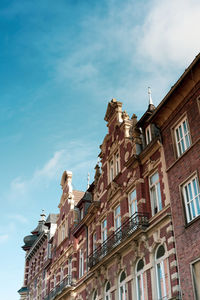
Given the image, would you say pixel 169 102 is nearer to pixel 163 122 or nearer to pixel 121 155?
pixel 163 122

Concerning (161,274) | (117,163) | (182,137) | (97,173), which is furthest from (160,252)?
(97,173)

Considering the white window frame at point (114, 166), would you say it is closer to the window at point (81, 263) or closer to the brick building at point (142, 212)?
the brick building at point (142, 212)

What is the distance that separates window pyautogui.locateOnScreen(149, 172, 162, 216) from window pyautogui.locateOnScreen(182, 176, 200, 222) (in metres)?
2.88

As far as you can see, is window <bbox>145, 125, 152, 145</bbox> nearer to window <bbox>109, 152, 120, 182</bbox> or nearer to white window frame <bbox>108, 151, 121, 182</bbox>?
white window frame <bbox>108, 151, 121, 182</bbox>

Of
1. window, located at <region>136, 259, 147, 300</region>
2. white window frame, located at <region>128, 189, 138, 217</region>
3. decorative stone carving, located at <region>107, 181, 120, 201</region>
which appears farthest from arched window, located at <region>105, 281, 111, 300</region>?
decorative stone carving, located at <region>107, 181, 120, 201</region>

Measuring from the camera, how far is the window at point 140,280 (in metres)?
20.2

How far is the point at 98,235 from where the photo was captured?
2794 centimetres

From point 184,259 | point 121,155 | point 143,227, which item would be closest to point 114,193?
point 121,155

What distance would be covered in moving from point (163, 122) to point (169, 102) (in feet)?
4.32

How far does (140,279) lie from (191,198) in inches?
222

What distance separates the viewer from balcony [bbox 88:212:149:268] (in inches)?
834

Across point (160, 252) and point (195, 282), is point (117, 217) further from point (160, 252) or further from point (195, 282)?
point (195, 282)

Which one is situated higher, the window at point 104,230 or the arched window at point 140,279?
the window at point 104,230

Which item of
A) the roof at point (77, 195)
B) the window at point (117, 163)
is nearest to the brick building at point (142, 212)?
the window at point (117, 163)
